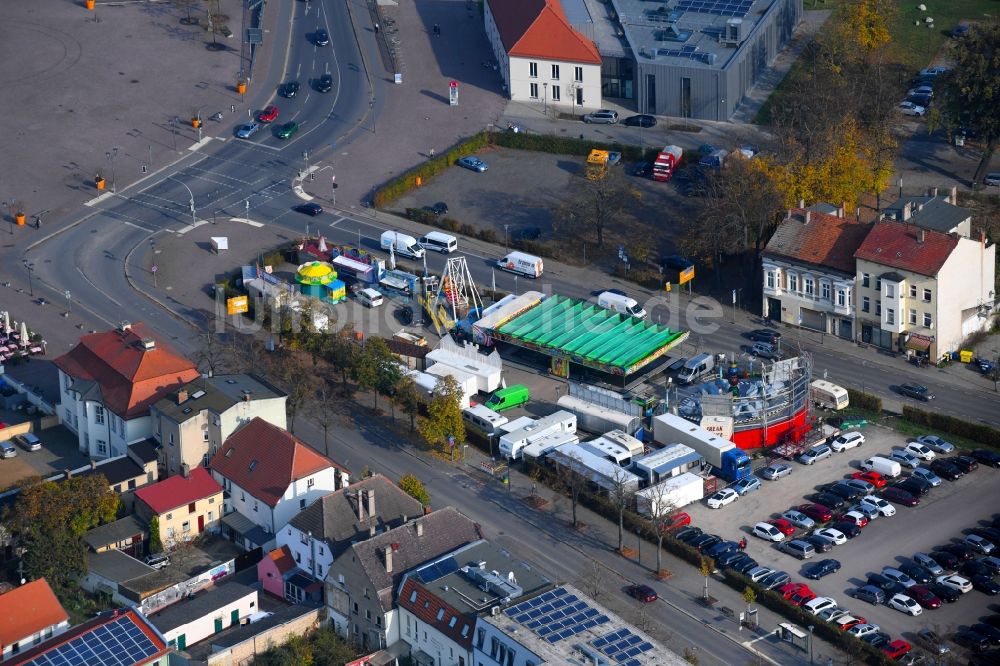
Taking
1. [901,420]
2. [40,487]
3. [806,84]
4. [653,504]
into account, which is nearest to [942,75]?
[806,84]

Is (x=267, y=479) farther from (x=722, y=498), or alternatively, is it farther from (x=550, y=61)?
(x=550, y=61)

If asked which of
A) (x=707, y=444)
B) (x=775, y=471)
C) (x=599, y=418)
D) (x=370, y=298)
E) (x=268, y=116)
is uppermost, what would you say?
(x=268, y=116)

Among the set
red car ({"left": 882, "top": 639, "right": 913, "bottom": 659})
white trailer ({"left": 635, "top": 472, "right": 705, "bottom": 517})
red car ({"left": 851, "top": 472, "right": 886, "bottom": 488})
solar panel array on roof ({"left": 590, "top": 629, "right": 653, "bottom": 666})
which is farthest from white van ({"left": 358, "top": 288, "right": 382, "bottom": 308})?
red car ({"left": 882, "top": 639, "right": 913, "bottom": 659})

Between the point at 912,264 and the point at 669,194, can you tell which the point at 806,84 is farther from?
the point at 912,264

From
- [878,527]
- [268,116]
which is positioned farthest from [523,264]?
[878,527]

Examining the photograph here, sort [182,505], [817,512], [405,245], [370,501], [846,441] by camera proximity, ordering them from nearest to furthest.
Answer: [370,501], [182,505], [817,512], [846,441], [405,245]

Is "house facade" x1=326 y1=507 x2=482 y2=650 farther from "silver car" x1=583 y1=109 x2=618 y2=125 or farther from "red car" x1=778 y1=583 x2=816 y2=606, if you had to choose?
"silver car" x1=583 y1=109 x2=618 y2=125
